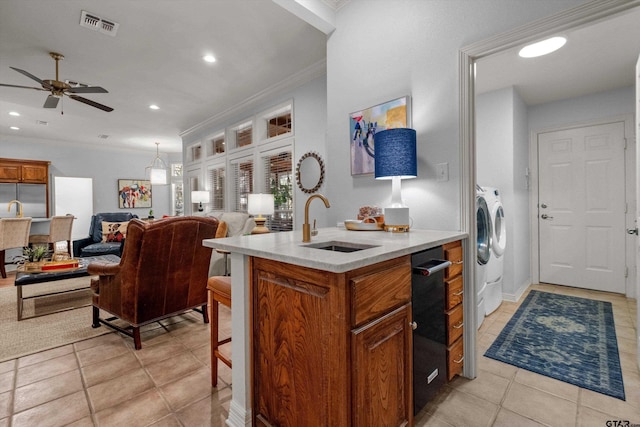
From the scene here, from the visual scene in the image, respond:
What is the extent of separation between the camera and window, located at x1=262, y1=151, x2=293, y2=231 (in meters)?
4.33

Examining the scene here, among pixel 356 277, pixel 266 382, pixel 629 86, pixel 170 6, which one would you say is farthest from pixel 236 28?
pixel 629 86

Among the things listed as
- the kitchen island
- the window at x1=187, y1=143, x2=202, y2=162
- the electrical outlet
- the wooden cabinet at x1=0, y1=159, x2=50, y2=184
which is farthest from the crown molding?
the wooden cabinet at x1=0, y1=159, x2=50, y2=184

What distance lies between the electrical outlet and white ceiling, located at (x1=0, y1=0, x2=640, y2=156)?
161 cm

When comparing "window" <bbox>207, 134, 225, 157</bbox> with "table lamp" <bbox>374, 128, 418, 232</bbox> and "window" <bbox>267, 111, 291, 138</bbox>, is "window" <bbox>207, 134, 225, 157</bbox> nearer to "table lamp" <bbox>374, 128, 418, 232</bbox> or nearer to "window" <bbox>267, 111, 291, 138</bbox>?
"window" <bbox>267, 111, 291, 138</bbox>

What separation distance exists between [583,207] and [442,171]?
321 cm

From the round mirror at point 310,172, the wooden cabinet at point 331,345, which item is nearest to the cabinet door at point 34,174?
the round mirror at point 310,172

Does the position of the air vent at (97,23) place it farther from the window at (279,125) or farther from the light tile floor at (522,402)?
the light tile floor at (522,402)

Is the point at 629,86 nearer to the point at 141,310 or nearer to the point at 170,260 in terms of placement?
the point at 170,260

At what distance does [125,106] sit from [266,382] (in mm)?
5298

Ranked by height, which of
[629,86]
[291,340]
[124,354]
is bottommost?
[124,354]

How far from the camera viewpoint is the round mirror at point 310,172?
3.70 m

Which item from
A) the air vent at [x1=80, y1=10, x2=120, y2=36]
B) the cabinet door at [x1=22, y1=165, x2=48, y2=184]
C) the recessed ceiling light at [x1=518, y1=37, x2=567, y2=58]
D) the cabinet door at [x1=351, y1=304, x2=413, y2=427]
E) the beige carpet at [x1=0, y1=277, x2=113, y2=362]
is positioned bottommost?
the beige carpet at [x1=0, y1=277, x2=113, y2=362]

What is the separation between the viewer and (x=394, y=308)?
50.8 inches

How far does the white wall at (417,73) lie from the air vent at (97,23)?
2.05 metres
